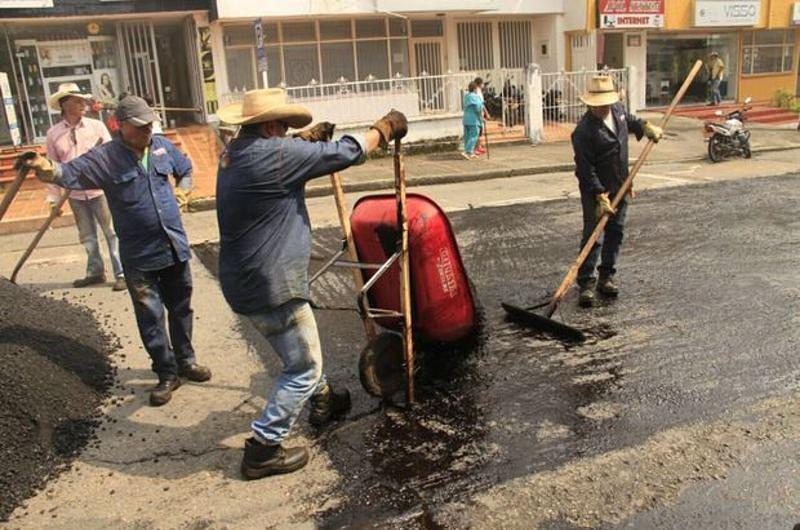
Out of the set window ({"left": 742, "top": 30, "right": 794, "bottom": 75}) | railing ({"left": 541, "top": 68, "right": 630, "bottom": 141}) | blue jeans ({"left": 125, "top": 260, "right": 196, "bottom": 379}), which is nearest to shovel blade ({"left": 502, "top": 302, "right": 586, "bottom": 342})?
blue jeans ({"left": 125, "top": 260, "right": 196, "bottom": 379})

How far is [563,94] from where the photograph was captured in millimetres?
19234

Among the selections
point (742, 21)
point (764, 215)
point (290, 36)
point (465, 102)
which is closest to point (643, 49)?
point (742, 21)

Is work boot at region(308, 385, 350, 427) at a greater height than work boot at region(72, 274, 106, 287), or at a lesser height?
lesser

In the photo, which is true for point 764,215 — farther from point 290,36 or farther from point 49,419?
point 290,36

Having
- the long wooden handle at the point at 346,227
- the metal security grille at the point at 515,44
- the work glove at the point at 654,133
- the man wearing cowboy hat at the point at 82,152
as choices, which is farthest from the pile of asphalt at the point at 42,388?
the metal security grille at the point at 515,44

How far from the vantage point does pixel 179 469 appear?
3.75 m

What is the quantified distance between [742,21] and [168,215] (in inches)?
962

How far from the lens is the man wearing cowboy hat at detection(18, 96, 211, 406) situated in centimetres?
437

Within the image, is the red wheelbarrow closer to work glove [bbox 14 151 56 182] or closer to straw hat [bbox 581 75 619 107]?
work glove [bbox 14 151 56 182]

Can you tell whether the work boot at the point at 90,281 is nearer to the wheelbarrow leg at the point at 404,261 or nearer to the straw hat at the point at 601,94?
the wheelbarrow leg at the point at 404,261

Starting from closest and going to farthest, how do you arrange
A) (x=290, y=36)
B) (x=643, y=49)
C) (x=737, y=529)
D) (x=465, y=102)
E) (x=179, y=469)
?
(x=737, y=529), (x=179, y=469), (x=465, y=102), (x=290, y=36), (x=643, y=49)

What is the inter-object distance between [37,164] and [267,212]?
1526mm

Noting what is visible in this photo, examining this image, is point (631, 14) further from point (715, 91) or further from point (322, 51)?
point (322, 51)

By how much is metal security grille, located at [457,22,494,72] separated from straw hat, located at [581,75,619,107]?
16.6 m
